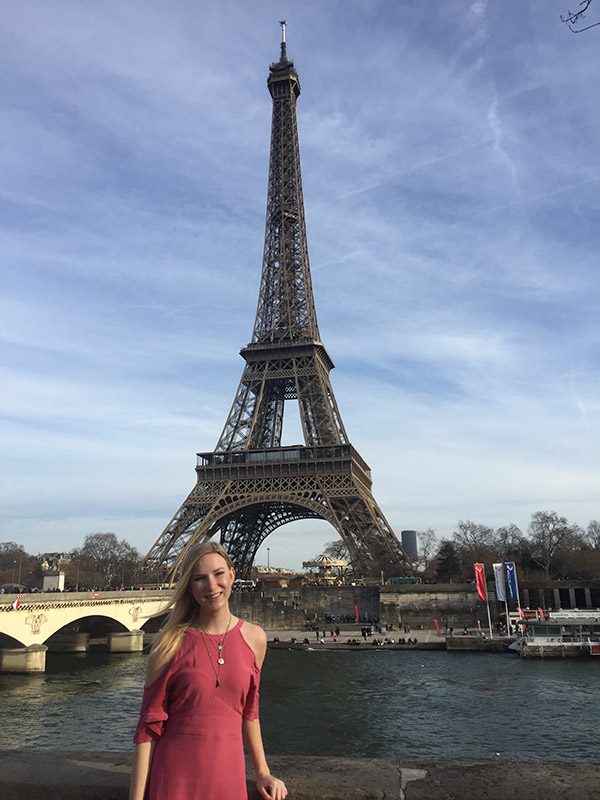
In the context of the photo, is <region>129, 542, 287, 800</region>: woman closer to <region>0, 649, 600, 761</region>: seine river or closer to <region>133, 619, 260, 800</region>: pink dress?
<region>133, 619, 260, 800</region>: pink dress

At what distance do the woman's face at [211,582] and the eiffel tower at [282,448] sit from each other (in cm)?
5091

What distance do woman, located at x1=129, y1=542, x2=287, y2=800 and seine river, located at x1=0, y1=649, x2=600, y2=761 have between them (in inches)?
753

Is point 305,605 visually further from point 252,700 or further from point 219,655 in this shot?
point 219,655

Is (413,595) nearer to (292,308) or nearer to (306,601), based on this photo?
(306,601)

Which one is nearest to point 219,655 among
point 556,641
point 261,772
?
point 261,772

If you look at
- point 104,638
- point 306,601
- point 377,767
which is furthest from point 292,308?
point 377,767

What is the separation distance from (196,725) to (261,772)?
21.5 inches

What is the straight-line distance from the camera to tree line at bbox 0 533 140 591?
10794 centimetres

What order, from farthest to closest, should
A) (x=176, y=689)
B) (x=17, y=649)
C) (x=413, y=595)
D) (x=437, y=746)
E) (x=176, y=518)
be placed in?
(x=176, y=518)
(x=413, y=595)
(x=17, y=649)
(x=437, y=746)
(x=176, y=689)

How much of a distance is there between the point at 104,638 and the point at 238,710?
2355 inches

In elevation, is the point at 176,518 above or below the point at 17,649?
above

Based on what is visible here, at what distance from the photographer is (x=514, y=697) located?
2938 centimetres

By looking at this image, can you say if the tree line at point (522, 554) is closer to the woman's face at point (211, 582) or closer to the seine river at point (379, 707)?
the seine river at point (379, 707)

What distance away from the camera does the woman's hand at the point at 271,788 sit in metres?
3.45
